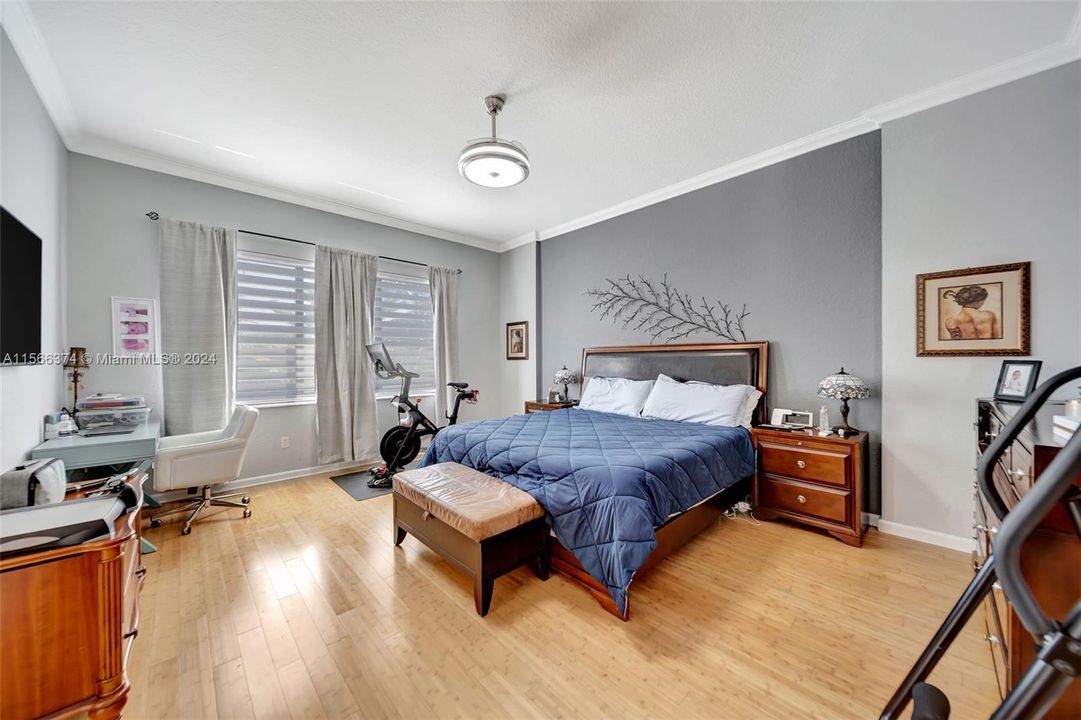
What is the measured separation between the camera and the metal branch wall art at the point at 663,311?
144 inches

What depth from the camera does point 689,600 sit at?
2.03m

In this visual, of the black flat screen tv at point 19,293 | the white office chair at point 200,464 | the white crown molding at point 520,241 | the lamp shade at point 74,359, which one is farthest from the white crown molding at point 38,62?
the white crown molding at point 520,241

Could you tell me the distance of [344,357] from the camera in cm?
430

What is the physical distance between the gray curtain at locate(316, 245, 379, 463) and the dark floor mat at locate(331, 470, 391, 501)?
0.88 feet

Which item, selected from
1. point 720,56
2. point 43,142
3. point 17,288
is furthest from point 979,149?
point 43,142

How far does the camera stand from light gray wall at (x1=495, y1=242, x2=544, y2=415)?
5480 millimetres

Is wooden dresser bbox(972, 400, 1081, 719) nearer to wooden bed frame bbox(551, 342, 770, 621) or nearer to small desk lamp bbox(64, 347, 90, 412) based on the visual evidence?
wooden bed frame bbox(551, 342, 770, 621)

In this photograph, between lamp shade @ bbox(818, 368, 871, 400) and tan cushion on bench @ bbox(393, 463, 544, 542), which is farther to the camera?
lamp shade @ bbox(818, 368, 871, 400)

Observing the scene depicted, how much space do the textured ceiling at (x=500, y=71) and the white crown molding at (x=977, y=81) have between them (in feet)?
0.23

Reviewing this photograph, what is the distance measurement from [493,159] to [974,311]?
10.2 ft

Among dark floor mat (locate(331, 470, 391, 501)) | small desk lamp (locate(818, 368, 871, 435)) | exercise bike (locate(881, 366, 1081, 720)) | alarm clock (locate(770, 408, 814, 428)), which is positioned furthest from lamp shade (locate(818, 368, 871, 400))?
dark floor mat (locate(331, 470, 391, 501))

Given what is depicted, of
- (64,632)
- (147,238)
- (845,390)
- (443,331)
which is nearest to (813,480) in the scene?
(845,390)

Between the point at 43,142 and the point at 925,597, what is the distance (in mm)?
5634

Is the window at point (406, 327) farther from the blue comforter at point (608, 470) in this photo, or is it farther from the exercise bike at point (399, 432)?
the blue comforter at point (608, 470)
